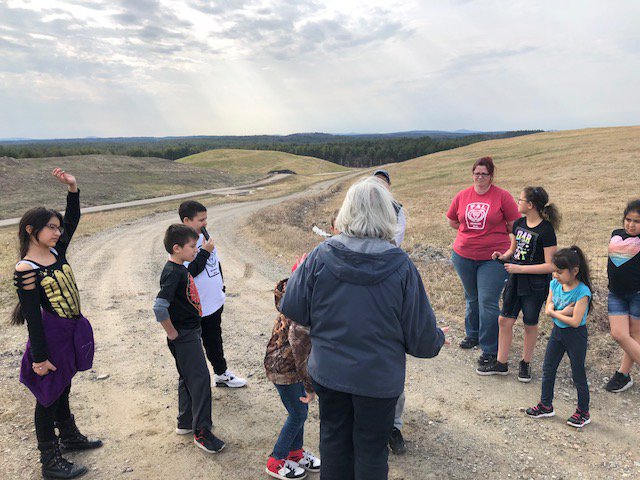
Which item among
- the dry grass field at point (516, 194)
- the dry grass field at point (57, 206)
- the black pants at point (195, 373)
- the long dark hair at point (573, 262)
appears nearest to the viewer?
the black pants at point (195, 373)

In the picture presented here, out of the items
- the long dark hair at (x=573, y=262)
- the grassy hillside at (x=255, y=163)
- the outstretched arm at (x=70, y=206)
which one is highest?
the grassy hillside at (x=255, y=163)

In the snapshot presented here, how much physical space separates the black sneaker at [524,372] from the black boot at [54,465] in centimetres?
443

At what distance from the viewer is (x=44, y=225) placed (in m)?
3.48

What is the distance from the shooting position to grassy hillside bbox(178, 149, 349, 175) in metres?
82.7

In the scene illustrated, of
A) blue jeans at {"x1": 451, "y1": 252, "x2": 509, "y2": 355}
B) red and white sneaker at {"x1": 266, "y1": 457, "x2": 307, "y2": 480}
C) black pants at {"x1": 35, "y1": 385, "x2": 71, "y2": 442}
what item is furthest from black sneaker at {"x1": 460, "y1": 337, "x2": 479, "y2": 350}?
black pants at {"x1": 35, "y1": 385, "x2": 71, "y2": 442}

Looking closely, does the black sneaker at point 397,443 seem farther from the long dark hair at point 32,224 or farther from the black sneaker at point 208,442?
the long dark hair at point 32,224

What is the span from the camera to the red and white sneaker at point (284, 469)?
11.5 ft

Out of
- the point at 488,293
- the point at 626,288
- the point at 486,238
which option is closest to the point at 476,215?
the point at 486,238

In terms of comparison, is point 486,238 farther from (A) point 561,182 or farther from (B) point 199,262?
(A) point 561,182

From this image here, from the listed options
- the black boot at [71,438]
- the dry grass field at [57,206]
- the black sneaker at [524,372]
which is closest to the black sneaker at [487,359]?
the black sneaker at [524,372]

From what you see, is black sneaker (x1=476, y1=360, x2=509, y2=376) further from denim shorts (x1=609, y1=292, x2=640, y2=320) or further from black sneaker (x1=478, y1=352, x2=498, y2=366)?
denim shorts (x1=609, y1=292, x2=640, y2=320)

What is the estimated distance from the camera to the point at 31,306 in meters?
3.35

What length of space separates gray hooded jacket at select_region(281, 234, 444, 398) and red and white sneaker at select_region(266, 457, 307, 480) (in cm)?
142

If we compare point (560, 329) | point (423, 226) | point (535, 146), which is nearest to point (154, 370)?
point (560, 329)
